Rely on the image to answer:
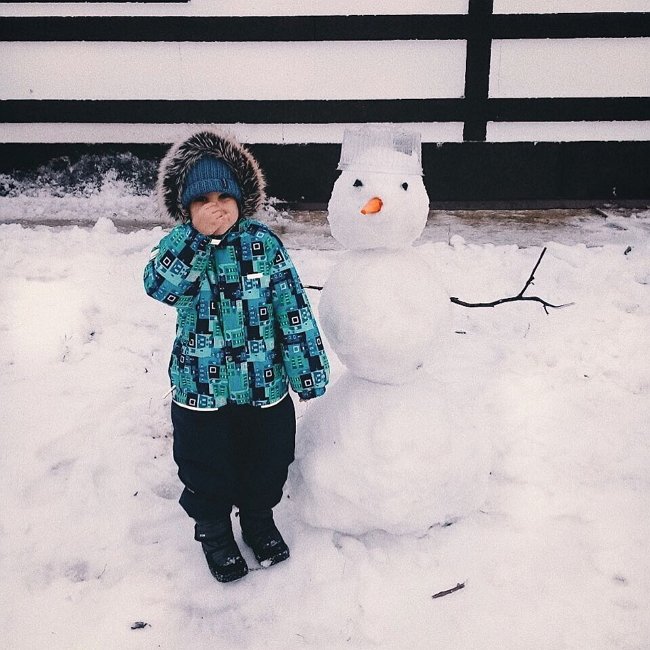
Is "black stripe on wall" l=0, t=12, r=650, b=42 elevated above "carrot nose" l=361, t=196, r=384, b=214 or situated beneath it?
elevated above

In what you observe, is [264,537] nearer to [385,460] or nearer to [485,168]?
[385,460]

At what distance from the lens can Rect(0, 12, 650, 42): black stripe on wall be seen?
5574 mm

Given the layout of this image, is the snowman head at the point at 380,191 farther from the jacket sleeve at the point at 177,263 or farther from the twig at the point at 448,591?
the twig at the point at 448,591

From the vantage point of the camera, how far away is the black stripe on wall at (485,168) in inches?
235

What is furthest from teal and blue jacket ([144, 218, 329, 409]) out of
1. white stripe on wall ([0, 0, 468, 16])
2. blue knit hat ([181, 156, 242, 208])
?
white stripe on wall ([0, 0, 468, 16])

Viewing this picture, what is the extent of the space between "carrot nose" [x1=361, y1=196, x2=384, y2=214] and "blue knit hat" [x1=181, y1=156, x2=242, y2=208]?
1.32 feet

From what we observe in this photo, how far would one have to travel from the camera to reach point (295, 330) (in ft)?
6.64

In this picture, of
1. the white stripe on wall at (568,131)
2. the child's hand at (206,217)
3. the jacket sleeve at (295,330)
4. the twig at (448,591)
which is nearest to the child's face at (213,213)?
the child's hand at (206,217)

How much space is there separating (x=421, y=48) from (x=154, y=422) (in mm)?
4401

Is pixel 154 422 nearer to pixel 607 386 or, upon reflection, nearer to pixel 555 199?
pixel 607 386

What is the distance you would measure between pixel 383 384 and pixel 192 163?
0.97m

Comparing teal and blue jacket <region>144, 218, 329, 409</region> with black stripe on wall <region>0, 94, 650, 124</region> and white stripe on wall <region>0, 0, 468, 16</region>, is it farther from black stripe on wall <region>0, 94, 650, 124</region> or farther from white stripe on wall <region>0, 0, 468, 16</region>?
white stripe on wall <region>0, 0, 468, 16</region>

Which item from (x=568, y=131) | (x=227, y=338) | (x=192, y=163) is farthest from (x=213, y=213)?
(x=568, y=131)

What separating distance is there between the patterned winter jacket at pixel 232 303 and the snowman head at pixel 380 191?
259 millimetres
